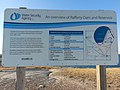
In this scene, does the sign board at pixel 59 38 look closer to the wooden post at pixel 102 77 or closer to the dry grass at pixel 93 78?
the wooden post at pixel 102 77

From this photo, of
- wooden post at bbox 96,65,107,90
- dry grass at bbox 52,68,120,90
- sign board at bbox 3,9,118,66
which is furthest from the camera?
dry grass at bbox 52,68,120,90

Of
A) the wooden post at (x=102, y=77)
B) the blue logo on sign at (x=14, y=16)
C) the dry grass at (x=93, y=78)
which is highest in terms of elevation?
the blue logo on sign at (x=14, y=16)

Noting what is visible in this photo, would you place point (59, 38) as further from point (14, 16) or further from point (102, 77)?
point (102, 77)

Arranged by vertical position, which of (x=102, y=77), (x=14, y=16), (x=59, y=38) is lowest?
(x=102, y=77)

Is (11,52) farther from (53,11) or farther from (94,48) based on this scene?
(94,48)

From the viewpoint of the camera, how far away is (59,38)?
4.94 m

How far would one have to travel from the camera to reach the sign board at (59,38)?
4832 millimetres

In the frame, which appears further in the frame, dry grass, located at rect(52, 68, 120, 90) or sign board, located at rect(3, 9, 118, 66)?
dry grass, located at rect(52, 68, 120, 90)

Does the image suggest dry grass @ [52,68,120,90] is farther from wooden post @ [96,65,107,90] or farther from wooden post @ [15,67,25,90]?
wooden post @ [15,67,25,90]

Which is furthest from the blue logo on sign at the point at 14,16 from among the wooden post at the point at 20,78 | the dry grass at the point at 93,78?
the dry grass at the point at 93,78

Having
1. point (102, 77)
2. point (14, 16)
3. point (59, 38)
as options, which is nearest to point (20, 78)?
point (59, 38)

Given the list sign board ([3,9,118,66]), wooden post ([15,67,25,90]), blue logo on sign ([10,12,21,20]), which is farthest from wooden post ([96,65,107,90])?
blue logo on sign ([10,12,21,20])

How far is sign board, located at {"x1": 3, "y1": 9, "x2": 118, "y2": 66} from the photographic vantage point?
483cm

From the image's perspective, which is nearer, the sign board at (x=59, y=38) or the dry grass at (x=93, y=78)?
the sign board at (x=59, y=38)
